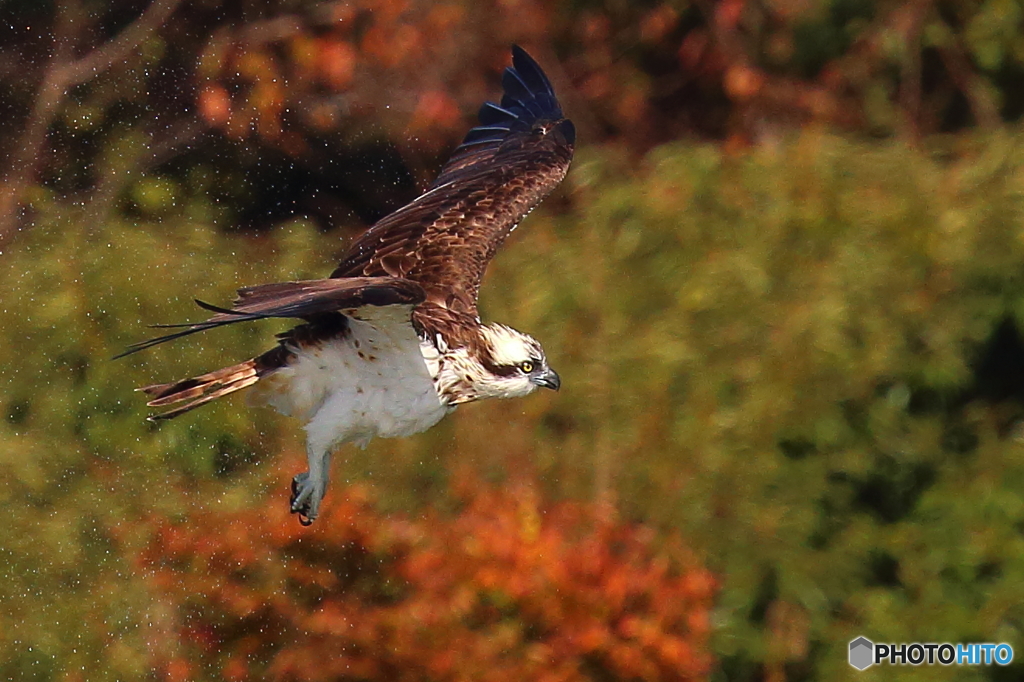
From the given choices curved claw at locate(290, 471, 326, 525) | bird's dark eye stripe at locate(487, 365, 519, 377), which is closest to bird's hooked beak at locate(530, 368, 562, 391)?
bird's dark eye stripe at locate(487, 365, 519, 377)

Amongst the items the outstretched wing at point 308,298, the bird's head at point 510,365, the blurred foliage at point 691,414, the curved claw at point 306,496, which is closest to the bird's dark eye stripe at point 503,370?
the bird's head at point 510,365

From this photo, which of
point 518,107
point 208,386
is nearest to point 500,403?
point 518,107

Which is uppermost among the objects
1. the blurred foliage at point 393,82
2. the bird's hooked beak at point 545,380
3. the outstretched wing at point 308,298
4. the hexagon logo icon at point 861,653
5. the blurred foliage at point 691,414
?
the blurred foliage at point 393,82

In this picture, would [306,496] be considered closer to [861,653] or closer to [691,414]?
[691,414]

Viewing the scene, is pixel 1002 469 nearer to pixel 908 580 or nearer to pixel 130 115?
pixel 908 580

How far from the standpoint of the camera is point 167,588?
26.8ft

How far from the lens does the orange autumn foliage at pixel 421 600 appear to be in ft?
26.0

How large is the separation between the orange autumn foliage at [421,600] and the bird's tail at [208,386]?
1417 millimetres

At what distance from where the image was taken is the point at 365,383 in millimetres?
6602

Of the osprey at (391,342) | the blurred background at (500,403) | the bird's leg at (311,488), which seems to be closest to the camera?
the osprey at (391,342)

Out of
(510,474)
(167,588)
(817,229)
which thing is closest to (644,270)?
(817,229)

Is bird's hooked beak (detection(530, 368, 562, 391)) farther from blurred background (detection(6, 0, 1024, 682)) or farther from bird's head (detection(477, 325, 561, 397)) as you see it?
blurred background (detection(6, 0, 1024, 682))

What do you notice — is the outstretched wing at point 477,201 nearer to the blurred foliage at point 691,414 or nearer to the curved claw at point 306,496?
the curved claw at point 306,496

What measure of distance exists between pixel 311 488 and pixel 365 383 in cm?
74
